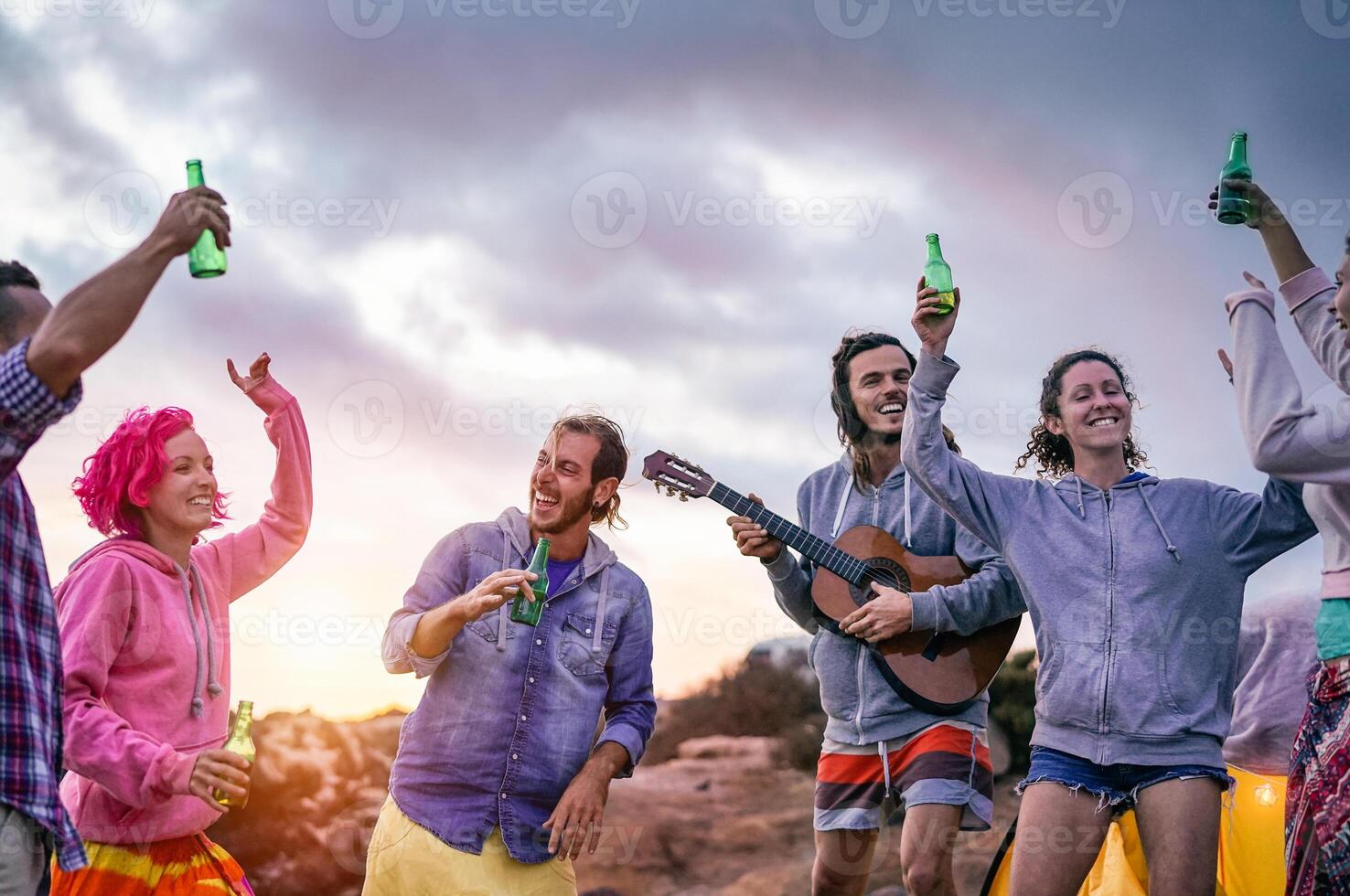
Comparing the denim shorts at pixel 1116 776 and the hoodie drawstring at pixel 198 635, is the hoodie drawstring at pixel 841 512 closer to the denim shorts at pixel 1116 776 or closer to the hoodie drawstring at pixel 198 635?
the denim shorts at pixel 1116 776

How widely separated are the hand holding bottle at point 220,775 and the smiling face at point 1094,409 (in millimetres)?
2671

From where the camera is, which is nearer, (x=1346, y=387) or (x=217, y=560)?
(x=1346, y=387)

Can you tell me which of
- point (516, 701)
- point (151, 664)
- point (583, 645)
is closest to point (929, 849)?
point (583, 645)

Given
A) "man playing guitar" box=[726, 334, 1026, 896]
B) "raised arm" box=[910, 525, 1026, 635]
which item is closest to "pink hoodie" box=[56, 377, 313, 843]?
"man playing guitar" box=[726, 334, 1026, 896]

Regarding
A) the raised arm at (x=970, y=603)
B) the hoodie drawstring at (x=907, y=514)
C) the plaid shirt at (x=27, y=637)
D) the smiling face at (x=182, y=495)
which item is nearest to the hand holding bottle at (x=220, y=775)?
the plaid shirt at (x=27, y=637)

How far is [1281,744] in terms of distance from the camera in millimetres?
4371

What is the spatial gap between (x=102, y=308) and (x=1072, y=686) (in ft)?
9.00

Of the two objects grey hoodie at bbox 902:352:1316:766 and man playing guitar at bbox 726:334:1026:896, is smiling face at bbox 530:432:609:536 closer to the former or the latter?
man playing guitar at bbox 726:334:1026:896

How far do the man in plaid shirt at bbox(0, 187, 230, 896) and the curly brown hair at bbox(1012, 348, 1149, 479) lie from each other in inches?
110

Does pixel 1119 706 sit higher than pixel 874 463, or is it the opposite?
→ pixel 874 463

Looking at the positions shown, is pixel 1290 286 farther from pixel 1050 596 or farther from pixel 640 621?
pixel 640 621

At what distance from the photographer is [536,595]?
3449mm

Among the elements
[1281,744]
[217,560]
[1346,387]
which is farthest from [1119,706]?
[217,560]

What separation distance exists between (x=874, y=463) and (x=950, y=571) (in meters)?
0.50
